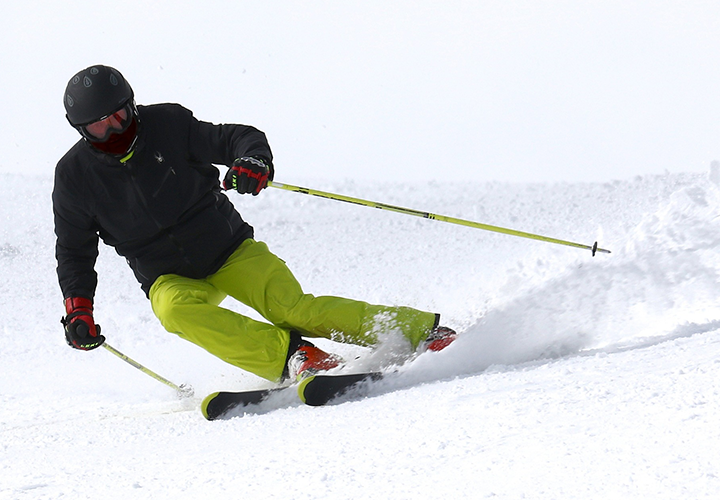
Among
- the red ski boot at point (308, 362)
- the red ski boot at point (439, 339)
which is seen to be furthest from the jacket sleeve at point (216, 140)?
the red ski boot at point (439, 339)

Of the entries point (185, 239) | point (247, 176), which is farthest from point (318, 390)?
point (185, 239)

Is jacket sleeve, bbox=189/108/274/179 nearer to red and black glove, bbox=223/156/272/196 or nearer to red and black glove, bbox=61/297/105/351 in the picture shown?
red and black glove, bbox=223/156/272/196

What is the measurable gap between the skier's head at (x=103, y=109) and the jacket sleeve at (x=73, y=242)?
309mm

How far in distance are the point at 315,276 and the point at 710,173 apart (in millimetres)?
4052

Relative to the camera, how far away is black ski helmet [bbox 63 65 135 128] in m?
3.17

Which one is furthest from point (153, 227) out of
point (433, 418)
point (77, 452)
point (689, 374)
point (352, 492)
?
point (689, 374)

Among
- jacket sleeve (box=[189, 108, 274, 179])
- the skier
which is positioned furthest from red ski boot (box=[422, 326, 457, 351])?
jacket sleeve (box=[189, 108, 274, 179])

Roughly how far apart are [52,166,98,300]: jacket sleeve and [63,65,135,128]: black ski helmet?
1.18 ft

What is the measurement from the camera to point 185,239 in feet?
11.6

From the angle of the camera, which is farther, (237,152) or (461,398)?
(237,152)

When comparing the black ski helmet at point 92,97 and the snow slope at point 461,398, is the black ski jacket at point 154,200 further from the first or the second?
the snow slope at point 461,398

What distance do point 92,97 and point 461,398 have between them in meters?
2.07

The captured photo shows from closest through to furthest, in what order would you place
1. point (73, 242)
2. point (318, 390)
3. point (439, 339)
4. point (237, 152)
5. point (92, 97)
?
point (318, 390) < point (92, 97) < point (439, 339) < point (237, 152) < point (73, 242)

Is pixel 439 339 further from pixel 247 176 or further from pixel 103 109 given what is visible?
pixel 103 109
